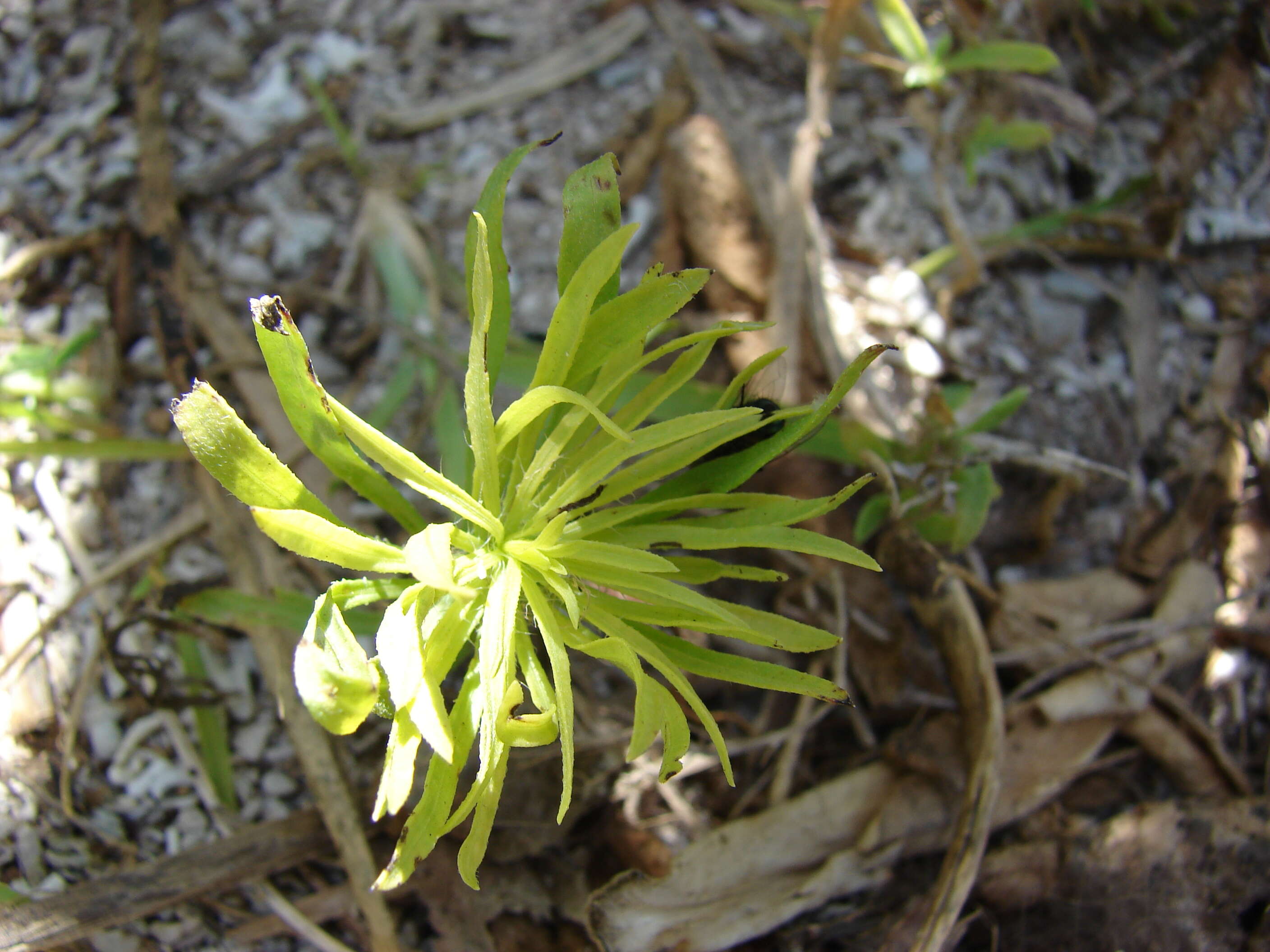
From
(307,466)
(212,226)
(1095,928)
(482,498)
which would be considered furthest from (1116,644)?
(212,226)

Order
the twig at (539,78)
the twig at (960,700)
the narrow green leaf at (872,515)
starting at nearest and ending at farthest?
the twig at (960,700)
the narrow green leaf at (872,515)
the twig at (539,78)

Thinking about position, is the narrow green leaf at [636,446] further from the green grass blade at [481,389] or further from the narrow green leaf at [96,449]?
the narrow green leaf at [96,449]

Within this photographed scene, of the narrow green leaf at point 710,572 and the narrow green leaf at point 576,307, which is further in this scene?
the narrow green leaf at point 710,572

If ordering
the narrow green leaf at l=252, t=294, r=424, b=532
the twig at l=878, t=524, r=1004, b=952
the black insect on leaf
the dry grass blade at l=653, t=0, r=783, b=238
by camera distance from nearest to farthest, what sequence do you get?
the narrow green leaf at l=252, t=294, r=424, b=532
the black insect on leaf
the twig at l=878, t=524, r=1004, b=952
the dry grass blade at l=653, t=0, r=783, b=238

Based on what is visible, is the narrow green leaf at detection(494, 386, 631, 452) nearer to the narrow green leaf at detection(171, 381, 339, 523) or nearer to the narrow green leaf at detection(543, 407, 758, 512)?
the narrow green leaf at detection(543, 407, 758, 512)

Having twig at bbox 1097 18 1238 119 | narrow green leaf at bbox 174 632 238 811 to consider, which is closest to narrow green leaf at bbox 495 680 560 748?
narrow green leaf at bbox 174 632 238 811

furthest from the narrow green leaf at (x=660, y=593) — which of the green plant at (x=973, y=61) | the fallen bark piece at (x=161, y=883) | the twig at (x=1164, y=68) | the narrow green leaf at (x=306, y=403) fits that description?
the twig at (x=1164, y=68)
